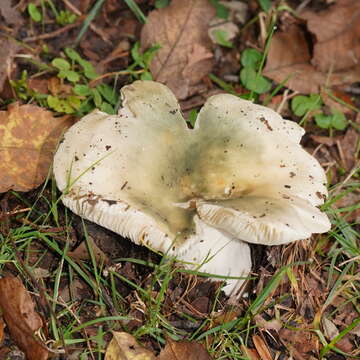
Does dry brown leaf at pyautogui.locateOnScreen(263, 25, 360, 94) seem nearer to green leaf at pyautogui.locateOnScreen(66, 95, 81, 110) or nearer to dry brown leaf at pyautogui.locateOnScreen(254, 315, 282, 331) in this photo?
green leaf at pyautogui.locateOnScreen(66, 95, 81, 110)

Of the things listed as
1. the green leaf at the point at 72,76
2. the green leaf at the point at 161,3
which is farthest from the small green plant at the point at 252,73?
the green leaf at the point at 72,76

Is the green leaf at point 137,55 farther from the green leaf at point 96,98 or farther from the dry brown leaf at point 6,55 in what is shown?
the dry brown leaf at point 6,55

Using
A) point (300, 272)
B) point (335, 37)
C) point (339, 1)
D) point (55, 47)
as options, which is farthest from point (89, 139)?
point (339, 1)

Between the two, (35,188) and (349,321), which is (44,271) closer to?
(35,188)

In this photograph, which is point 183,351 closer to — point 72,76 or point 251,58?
point 72,76

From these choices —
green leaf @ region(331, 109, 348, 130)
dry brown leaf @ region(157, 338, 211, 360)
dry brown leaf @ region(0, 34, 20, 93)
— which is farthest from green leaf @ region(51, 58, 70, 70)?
dry brown leaf @ region(157, 338, 211, 360)

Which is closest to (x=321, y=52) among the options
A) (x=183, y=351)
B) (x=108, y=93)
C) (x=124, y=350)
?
(x=108, y=93)

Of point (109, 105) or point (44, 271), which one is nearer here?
point (44, 271)
